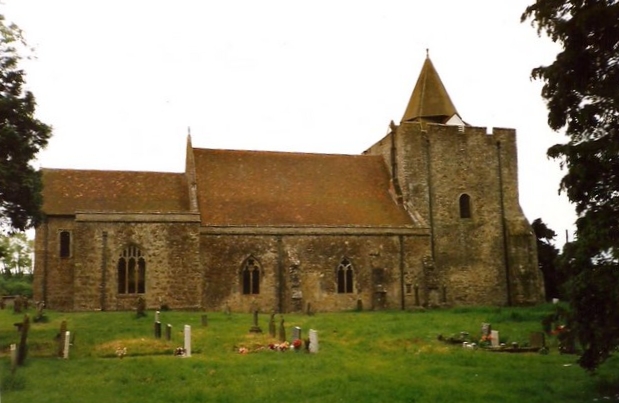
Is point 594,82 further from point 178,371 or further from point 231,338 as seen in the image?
point 231,338

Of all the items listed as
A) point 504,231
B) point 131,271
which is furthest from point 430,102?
point 131,271

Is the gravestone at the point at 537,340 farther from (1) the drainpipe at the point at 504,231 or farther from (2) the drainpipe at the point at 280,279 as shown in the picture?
(1) the drainpipe at the point at 504,231

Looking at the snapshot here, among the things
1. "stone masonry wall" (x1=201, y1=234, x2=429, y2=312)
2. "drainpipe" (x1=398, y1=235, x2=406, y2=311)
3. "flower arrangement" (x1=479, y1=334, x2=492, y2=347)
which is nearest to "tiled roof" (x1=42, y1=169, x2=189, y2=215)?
"stone masonry wall" (x1=201, y1=234, x2=429, y2=312)

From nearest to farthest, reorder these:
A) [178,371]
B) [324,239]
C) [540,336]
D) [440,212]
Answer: [178,371] < [540,336] < [324,239] < [440,212]

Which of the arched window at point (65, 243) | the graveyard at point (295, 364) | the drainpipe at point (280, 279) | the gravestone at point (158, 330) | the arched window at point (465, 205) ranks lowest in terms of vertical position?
the graveyard at point (295, 364)

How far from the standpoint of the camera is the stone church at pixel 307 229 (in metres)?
28.7

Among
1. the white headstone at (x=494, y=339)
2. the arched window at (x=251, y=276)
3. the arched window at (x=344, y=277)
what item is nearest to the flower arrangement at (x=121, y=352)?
the white headstone at (x=494, y=339)

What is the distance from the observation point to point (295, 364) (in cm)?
1480

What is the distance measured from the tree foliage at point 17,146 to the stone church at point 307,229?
9.04m

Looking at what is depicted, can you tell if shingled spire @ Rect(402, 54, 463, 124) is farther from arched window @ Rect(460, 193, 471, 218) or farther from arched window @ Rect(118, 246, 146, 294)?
arched window @ Rect(118, 246, 146, 294)

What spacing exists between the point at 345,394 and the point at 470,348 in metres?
7.18

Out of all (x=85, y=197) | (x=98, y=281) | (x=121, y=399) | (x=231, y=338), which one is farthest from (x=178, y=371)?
(x=85, y=197)

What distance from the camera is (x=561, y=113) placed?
472 inches

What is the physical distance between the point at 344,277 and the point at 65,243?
13794 mm
